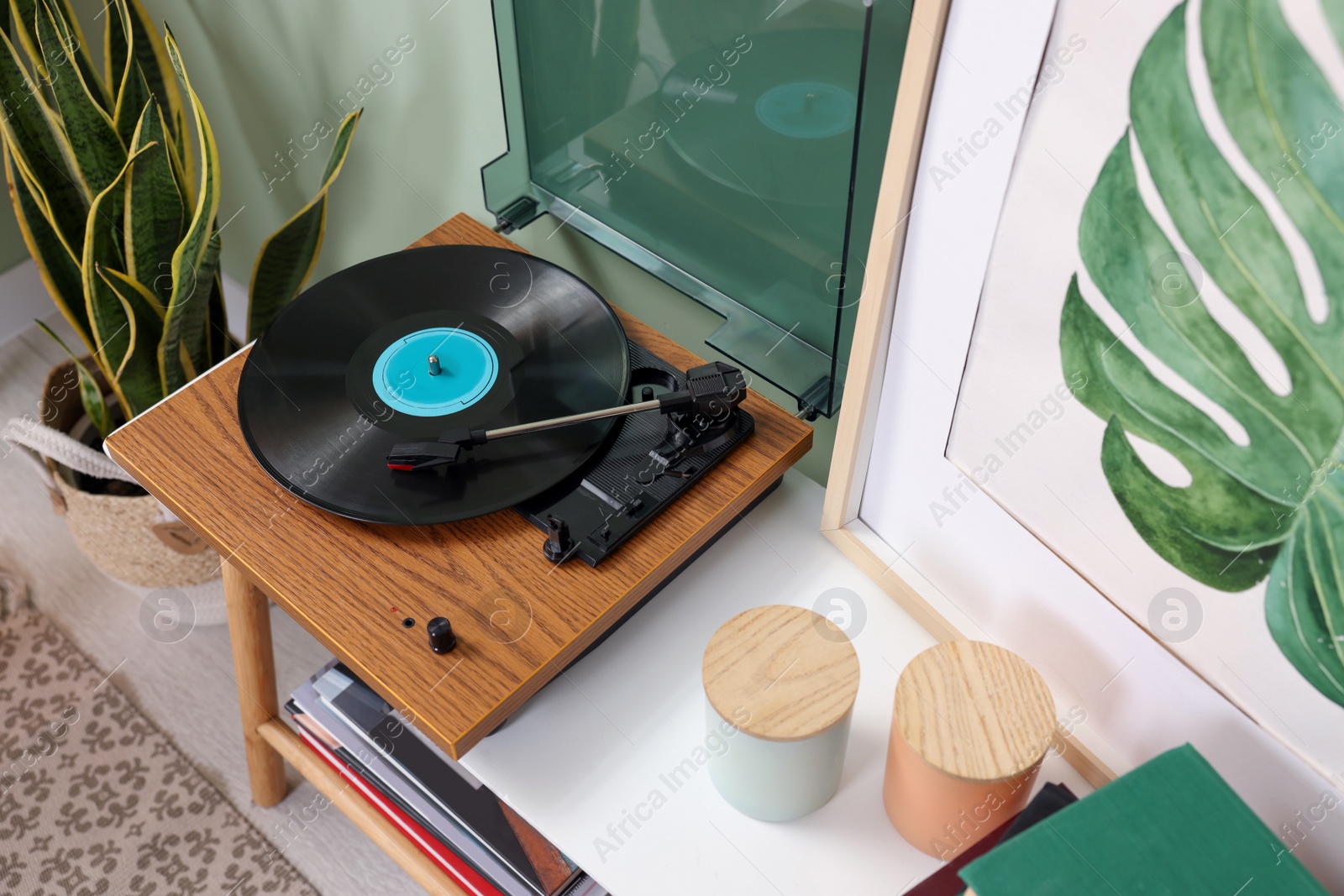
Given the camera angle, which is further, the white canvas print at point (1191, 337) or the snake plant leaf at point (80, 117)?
the snake plant leaf at point (80, 117)

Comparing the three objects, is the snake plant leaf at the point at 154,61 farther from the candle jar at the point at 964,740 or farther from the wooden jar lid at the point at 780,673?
the candle jar at the point at 964,740

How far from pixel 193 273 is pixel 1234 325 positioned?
42.2 inches

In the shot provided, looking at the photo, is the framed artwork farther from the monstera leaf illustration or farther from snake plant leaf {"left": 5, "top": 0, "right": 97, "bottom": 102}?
snake plant leaf {"left": 5, "top": 0, "right": 97, "bottom": 102}

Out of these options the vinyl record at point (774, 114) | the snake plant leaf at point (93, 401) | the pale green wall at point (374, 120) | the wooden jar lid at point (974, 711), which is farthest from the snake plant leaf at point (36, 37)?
the wooden jar lid at point (974, 711)

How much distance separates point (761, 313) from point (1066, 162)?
18.1 inches

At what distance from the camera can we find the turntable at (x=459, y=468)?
85 cm

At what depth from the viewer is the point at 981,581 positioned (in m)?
0.86

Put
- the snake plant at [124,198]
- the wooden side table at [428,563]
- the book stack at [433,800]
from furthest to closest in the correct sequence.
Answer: the snake plant at [124,198] < the book stack at [433,800] < the wooden side table at [428,563]

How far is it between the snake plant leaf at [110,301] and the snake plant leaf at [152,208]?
21 mm

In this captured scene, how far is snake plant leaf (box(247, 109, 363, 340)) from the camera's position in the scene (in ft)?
4.20

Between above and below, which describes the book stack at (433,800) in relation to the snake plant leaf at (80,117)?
below

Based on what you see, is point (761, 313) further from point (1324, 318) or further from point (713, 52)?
point (1324, 318)

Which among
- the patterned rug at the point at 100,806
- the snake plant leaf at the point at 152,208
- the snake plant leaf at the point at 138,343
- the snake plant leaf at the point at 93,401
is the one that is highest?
the snake plant leaf at the point at 152,208

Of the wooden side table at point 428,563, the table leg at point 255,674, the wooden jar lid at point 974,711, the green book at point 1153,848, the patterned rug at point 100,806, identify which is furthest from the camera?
the patterned rug at point 100,806
